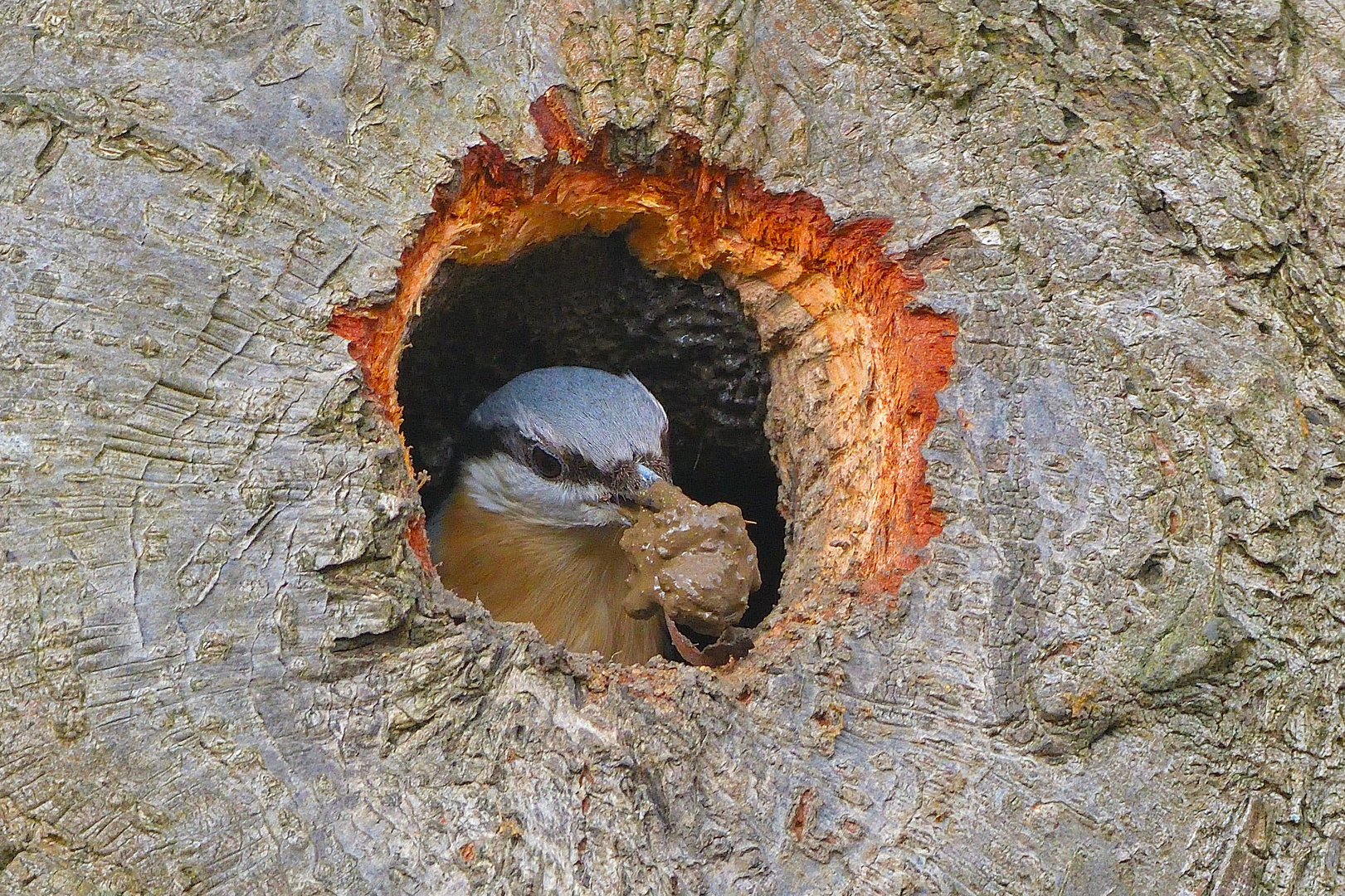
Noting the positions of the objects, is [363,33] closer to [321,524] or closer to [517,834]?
[321,524]

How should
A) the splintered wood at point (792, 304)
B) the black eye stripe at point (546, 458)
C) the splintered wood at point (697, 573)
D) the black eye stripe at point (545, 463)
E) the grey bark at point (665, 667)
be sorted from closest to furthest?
1. the grey bark at point (665, 667)
2. the splintered wood at point (792, 304)
3. the splintered wood at point (697, 573)
4. the black eye stripe at point (546, 458)
5. the black eye stripe at point (545, 463)

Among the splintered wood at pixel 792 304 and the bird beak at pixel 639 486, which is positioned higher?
the splintered wood at pixel 792 304

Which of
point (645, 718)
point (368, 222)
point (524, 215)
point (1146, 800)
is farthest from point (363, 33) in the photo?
A: point (1146, 800)

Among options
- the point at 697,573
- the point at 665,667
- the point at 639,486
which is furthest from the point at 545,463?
the point at 665,667

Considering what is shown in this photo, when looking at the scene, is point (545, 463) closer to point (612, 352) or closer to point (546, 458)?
point (546, 458)

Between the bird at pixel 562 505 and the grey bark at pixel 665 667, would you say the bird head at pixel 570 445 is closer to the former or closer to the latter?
the bird at pixel 562 505

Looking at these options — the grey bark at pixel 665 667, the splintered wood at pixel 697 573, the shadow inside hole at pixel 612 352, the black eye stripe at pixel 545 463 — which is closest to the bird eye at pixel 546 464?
the black eye stripe at pixel 545 463
